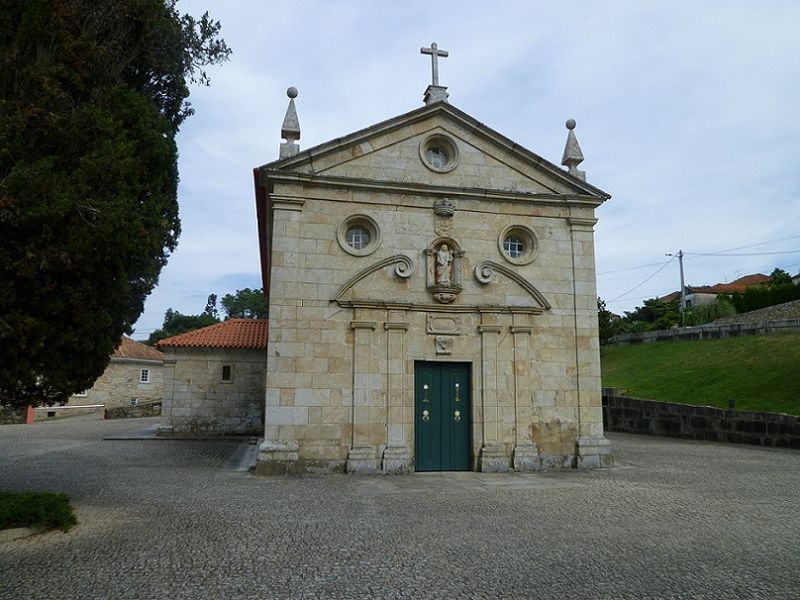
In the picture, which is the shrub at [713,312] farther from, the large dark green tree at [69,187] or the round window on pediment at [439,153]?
the large dark green tree at [69,187]

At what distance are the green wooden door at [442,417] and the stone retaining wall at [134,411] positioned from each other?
75.6 feet

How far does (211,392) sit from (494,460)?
430 inches

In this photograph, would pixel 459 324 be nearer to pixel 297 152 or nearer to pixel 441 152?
pixel 441 152

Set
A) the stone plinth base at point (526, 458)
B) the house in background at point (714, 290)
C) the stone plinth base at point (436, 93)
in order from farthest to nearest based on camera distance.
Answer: the house in background at point (714, 290) < the stone plinth base at point (436, 93) < the stone plinth base at point (526, 458)

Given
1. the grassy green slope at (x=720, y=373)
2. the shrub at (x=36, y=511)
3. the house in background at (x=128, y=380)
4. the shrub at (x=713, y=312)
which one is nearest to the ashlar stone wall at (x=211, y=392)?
the shrub at (x=36, y=511)

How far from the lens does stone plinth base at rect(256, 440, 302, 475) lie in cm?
1095

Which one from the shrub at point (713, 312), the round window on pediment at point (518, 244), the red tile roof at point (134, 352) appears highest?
the shrub at point (713, 312)

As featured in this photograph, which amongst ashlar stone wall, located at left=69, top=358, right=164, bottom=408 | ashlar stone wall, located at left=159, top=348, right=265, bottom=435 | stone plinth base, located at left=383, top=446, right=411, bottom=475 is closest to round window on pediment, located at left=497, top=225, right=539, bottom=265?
stone plinth base, located at left=383, top=446, right=411, bottom=475

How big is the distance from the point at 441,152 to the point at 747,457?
9.89m

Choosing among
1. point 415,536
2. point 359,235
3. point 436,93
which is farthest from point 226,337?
point 415,536

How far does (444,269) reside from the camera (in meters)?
12.3

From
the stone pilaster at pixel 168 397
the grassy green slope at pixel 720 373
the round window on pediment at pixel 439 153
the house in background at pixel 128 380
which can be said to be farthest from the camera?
the house in background at pixel 128 380

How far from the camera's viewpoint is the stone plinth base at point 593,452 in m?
12.2

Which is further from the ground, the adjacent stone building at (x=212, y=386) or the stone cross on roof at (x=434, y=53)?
the stone cross on roof at (x=434, y=53)
